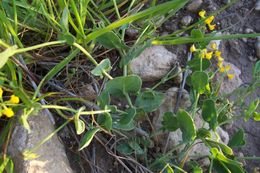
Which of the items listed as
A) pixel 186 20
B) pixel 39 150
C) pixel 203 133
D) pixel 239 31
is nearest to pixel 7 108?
pixel 39 150

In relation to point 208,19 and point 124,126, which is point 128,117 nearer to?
point 124,126

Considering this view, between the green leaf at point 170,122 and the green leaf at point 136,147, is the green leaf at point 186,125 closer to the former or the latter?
the green leaf at point 170,122

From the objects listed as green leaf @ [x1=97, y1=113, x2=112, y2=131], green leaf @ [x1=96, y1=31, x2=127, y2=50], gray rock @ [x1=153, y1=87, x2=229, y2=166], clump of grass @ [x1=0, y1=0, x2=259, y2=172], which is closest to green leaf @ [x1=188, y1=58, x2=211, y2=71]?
clump of grass @ [x1=0, y1=0, x2=259, y2=172]

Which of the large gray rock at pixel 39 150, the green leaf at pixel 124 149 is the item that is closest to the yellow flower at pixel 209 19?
the green leaf at pixel 124 149

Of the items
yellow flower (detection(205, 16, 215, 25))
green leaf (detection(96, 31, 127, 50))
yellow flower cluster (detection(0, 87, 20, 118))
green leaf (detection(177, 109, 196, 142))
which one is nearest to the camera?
yellow flower cluster (detection(0, 87, 20, 118))

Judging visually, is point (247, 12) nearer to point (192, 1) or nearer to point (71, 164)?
point (192, 1)

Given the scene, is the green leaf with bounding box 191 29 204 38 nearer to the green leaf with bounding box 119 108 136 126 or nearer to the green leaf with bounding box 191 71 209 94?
the green leaf with bounding box 191 71 209 94

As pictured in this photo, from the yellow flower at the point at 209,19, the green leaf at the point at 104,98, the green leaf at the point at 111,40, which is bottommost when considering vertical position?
the yellow flower at the point at 209,19
